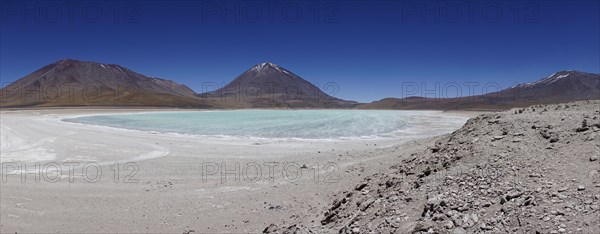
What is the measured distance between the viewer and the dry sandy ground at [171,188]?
22.0 ft

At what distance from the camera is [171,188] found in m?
8.66

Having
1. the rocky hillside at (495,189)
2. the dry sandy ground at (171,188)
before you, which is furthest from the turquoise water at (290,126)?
the rocky hillside at (495,189)

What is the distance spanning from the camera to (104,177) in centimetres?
981

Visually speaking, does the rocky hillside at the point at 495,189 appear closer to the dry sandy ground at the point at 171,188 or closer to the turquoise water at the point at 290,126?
the dry sandy ground at the point at 171,188

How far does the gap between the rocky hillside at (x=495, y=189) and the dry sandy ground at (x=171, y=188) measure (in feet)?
4.57

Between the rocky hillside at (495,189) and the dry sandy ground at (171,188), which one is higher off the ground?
the rocky hillside at (495,189)

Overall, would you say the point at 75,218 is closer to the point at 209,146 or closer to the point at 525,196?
the point at 525,196

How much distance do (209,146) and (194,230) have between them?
9716 mm

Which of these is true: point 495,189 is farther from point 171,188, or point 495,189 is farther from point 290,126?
point 290,126

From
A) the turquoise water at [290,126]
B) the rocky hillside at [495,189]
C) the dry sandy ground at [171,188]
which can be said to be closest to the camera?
the rocky hillside at [495,189]

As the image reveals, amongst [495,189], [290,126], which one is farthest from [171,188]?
[290,126]

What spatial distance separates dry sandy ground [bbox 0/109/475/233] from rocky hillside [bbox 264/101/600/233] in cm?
139

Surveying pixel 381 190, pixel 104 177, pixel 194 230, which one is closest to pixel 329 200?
pixel 381 190

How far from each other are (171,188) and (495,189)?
23.3 feet
